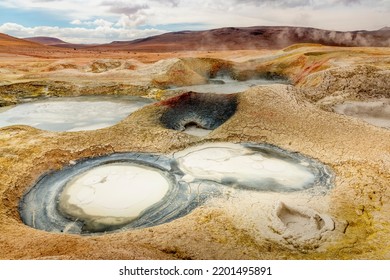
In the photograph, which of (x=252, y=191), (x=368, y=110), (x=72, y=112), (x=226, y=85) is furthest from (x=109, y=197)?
(x=226, y=85)

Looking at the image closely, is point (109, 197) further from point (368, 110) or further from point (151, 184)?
point (368, 110)

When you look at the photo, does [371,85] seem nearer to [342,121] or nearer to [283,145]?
[342,121]

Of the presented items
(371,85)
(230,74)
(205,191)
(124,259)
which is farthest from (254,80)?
(124,259)

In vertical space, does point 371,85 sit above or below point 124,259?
above

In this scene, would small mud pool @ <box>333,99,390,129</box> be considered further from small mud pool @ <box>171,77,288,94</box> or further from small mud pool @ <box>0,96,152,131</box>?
small mud pool @ <box>0,96,152,131</box>

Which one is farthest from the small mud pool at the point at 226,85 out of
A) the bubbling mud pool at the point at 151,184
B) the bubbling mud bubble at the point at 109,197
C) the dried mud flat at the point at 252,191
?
the bubbling mud bubble at the point at 109,197

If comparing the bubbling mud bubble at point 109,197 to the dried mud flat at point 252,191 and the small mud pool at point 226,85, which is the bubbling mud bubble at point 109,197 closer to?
the dried mud flat at point 252,191

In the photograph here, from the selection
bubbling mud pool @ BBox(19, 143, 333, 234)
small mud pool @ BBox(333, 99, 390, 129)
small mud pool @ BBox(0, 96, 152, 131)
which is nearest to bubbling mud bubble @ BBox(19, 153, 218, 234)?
bubbling mud pool @ BBox(19, 143, 333, 234)
